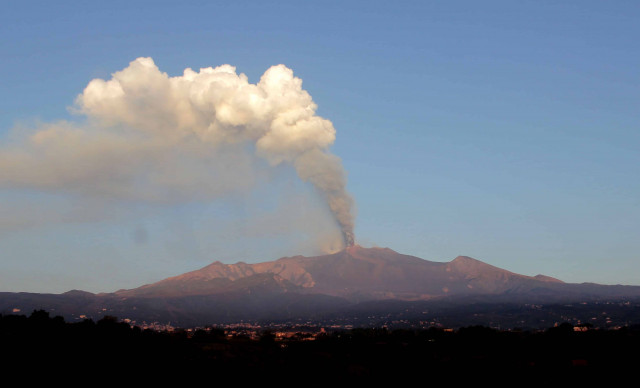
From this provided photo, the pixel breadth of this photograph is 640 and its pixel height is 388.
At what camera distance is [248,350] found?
73188 mm

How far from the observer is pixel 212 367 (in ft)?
203

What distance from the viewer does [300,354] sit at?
7375 centimetres

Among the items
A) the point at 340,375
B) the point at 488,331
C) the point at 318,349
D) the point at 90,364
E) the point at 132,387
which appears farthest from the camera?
the point at 488,331

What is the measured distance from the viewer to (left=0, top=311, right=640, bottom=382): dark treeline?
195 feet

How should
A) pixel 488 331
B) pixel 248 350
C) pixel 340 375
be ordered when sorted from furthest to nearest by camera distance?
pixel 488 331
pixel 248 350
pixel 340 375

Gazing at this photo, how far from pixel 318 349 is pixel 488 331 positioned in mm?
26592

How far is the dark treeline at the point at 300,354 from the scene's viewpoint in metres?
59.4

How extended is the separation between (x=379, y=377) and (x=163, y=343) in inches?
1036

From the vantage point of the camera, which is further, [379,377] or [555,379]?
[379,377]

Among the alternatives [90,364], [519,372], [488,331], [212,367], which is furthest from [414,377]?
[488,331]

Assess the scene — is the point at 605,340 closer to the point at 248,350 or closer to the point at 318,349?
the point at 318,349

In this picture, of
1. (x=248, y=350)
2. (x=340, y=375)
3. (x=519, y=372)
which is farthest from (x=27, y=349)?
(x=519, y=372)

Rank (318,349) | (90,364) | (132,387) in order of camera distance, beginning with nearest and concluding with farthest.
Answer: (132,387)
(90,364)
(318,349)

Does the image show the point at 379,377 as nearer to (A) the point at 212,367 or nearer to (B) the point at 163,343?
(A) the point at 212,367
